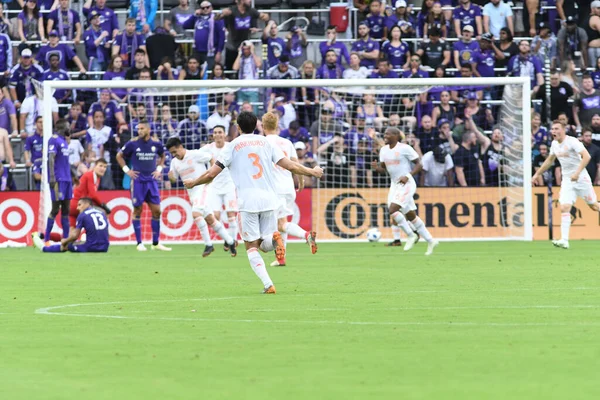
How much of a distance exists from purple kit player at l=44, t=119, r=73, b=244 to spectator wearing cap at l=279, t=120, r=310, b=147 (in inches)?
210

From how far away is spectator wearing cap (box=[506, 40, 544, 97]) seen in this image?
1149 inches

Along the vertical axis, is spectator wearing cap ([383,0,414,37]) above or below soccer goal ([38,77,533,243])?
→ above

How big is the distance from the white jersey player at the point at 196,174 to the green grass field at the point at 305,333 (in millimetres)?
4290

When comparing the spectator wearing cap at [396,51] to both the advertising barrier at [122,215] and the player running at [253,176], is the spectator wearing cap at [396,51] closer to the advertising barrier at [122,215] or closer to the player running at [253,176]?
the advertising barrier at [122,215]

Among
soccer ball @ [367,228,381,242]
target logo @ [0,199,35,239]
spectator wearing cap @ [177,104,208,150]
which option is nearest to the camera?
soccer ball @ [367,228,381,242]

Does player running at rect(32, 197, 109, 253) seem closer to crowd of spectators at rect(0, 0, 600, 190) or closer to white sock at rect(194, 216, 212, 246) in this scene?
white sock at rect(194, 216, 212, 246)

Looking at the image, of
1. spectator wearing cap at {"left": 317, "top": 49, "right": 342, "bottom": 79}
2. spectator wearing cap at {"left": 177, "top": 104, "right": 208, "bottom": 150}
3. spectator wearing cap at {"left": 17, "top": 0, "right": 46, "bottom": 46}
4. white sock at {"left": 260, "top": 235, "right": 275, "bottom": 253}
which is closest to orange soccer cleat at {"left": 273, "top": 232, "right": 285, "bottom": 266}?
white sock at {"left": 260, "top": 235, "right": 275, "bottom": 253}

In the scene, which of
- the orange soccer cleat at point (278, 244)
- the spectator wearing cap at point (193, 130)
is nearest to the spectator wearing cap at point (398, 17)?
the spectator wearing cap at point (193, 130)

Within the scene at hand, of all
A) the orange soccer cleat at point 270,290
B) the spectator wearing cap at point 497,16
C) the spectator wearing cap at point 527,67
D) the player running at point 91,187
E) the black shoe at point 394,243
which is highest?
the spectator wearing cap at point 497,16

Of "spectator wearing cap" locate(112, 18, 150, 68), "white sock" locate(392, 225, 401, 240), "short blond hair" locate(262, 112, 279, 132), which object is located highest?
"spectator wearing cap" locate(112, 18, 150, 68)

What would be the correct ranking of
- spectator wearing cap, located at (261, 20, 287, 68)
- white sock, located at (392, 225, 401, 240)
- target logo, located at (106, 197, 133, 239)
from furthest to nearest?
spectator wearing cap, located at (261, 20, 287, 68) < target logo, located at (106, 197, 133, 239) < white sock, located at (392, 225, 401, 240)

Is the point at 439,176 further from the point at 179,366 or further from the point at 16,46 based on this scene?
the point at 179,366

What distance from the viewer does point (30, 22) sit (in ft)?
98.4

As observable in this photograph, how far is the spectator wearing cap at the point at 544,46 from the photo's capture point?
29.7 meters
